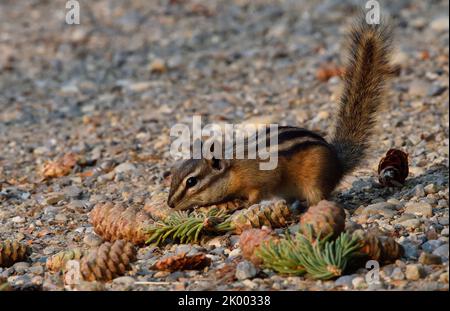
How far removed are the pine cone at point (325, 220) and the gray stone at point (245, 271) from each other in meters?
0.28

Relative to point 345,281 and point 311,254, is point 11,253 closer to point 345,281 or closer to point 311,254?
point 311,254

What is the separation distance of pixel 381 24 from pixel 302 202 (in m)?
1.14

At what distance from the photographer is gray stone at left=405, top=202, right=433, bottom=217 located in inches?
155

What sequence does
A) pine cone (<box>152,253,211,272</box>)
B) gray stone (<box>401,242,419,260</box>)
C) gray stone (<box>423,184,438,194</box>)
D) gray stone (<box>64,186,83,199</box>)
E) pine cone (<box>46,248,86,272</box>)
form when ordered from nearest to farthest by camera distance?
1. gray stone (<box>401,242,419,260</box>)
2. pine cone (<box>152,253,211,272</box>)
3. pine cone (<box>46,248,86,272</box>)
4. gray stone (<box>423,184,438,194</box>)
5. gray stone (<box>64,186,83,199</box>)

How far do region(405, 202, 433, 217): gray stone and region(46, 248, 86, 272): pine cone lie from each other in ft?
5.59

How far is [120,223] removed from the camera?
3957mm

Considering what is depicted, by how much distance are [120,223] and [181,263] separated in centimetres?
55

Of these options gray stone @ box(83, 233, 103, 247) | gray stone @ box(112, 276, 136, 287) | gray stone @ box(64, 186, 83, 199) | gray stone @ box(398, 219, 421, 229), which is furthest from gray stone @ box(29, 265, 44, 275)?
gray stone @ box(398, 219, 421, 229)

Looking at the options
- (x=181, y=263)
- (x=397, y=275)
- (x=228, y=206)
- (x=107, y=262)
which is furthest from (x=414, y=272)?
(x=228, y=206)

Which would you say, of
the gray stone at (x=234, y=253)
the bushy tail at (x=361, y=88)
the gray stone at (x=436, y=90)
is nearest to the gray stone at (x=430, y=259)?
the gray stone at (x=234, y=253)

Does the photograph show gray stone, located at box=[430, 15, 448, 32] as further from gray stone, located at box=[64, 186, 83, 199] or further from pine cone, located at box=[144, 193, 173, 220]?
pine cone, located at box=[144, 193, 173, 220]

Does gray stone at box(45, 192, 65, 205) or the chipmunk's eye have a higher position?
the chipmunk's eye

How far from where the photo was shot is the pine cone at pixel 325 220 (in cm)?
333
